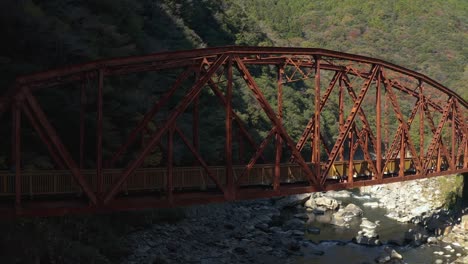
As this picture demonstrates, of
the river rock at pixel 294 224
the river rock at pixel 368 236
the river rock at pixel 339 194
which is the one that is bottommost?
the river rock at pixel 368 236

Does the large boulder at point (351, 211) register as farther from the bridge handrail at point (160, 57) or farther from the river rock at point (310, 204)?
the bridge handrail at point (160, 57)

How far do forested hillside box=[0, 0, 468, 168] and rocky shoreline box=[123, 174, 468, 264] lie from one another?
5395 mm

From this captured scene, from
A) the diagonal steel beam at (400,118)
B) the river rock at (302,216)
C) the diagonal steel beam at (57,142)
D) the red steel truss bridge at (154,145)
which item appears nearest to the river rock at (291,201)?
the river rock at (302,216)

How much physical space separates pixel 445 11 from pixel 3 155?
201 m

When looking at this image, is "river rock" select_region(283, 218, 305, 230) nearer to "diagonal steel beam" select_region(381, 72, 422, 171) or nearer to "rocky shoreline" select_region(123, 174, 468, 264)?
"rocky shoreline" select_region(123, 174, 468, 264)

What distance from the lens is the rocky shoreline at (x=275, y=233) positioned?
28953mm

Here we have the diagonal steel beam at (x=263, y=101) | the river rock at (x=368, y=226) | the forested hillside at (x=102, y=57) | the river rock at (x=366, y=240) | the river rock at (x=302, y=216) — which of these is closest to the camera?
the diagonal steel beam at (x=263, y=101)

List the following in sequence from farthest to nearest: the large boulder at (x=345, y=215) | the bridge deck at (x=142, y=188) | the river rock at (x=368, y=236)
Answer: the large boulder at (x=345, y=215)
the river rock at (x=368, y=236)
the bridge deck at (x=142, y=188)

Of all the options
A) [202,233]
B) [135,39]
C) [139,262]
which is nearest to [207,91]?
[135,39]

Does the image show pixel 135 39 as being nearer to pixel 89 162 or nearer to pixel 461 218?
pixel 89 162

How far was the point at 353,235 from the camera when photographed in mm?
37219

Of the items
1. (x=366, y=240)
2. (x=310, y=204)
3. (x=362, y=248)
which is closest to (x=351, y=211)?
(x=310, y=204)

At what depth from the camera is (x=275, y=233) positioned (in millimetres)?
36344

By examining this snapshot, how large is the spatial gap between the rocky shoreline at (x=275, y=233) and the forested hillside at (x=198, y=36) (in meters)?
5.40
